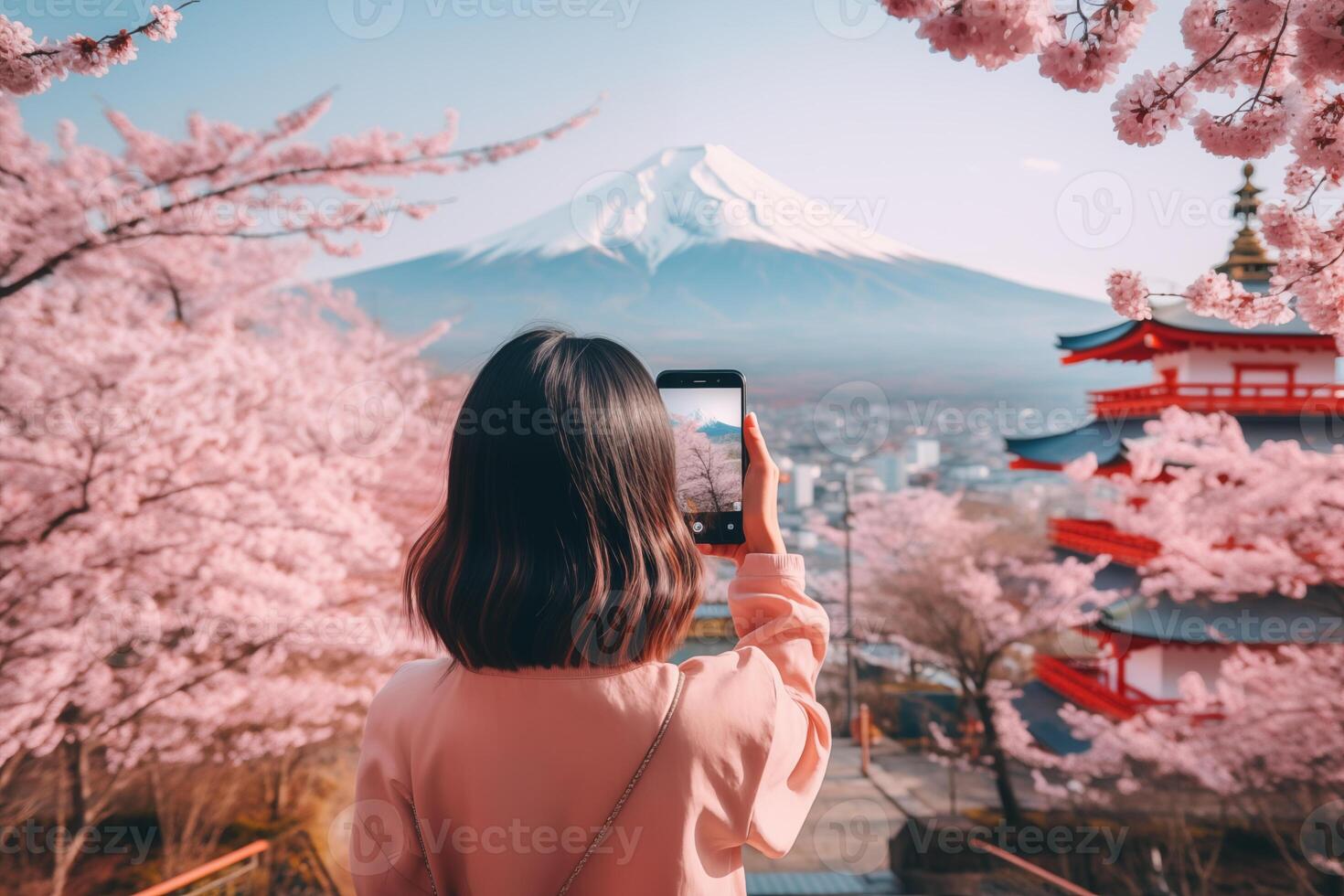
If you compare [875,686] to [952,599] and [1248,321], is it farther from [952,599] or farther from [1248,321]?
[1248,321]

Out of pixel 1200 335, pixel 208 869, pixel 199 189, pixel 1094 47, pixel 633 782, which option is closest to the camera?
pixel 633 782

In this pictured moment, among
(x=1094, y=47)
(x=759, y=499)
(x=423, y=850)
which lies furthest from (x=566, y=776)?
(x=1094, y=47)

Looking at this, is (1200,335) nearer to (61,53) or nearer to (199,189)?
(61,53)

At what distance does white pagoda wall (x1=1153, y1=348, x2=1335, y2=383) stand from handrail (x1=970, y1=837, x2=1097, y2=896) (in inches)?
69.1

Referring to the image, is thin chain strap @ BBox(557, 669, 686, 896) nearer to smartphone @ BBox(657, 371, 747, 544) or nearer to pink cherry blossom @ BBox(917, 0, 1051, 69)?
smartphone @ BBox(657, 371, 747, 544)

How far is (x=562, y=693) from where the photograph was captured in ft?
1.78

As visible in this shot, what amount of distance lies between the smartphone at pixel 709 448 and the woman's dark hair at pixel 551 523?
0.21m

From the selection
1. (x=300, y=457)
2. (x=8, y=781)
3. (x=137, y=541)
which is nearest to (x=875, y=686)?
(x=300, y=457)

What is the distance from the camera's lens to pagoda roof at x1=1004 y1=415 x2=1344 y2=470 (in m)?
2.34

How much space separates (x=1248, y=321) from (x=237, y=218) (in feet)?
9.79

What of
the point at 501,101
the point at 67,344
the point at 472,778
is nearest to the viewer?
the point at 472,778

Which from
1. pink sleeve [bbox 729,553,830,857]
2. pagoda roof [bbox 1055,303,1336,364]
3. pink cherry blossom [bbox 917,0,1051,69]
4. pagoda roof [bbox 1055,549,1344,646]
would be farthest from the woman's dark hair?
pagoda roof [bbox 1055,549,1344,646]

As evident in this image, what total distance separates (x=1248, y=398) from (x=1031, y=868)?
176 cm

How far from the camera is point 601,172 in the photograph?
255 cm
